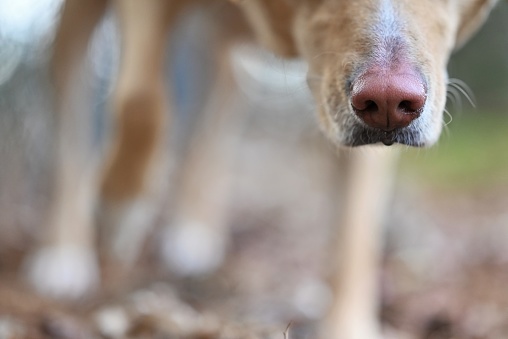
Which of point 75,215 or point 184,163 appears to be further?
point 184,163

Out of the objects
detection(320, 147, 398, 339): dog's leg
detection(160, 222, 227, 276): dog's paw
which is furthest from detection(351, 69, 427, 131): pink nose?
detection(160, 222, 227, 276): dog's paw

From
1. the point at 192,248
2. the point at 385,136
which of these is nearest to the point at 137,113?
the point at 385,136

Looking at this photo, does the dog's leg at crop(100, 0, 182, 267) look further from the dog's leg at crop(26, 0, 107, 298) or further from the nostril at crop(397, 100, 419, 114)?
the nostril at crop(397, 100, 419, 114)

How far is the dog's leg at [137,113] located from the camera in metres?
3.38

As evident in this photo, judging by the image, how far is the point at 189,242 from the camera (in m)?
4.89

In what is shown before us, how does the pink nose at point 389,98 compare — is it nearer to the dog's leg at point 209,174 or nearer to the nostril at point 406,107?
the nostril at point 406,107

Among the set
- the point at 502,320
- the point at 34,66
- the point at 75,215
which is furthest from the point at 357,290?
the point at 34,66

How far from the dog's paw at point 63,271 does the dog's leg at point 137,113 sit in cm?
44

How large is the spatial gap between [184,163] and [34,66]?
116 centimetres

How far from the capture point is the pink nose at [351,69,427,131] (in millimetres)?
2266

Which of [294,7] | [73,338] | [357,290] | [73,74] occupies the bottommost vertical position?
[73,338]

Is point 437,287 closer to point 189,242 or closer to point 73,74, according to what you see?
point 189,242

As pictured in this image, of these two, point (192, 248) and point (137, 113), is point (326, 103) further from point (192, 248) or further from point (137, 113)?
point (192, 248)

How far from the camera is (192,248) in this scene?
190 inches
